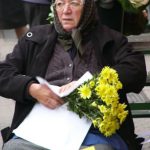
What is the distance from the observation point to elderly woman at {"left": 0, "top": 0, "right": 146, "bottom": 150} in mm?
3186

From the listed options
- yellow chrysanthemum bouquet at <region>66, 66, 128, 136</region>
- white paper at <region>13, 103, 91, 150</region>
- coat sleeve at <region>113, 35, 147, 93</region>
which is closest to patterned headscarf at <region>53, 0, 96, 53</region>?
coat sleeve at <region>113, 35, 147, 93</region>

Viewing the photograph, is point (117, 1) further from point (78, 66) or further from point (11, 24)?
point (11, 24)

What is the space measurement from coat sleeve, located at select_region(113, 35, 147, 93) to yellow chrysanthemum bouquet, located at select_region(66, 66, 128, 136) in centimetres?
13

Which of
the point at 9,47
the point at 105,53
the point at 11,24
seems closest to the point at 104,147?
the point at 105,53

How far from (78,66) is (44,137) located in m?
0.48

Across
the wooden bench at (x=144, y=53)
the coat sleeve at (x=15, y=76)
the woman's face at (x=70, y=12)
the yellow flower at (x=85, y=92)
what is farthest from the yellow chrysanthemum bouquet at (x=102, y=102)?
the wooden bench at (x=144, y=53)

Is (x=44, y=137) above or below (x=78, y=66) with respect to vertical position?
below

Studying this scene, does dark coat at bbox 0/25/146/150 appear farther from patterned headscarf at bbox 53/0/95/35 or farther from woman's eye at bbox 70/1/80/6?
woman's eye at bbox 70/1/80/6

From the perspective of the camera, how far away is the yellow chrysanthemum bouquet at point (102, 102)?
2959 mm

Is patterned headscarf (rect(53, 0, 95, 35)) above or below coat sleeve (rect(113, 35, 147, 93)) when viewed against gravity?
above

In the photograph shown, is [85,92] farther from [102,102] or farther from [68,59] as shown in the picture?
[68,59]

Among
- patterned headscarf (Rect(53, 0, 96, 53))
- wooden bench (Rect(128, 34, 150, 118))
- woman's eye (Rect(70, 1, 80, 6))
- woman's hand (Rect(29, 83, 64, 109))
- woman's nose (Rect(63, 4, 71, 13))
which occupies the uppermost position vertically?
woman's eye (Rect(70, 1, 80, 6))

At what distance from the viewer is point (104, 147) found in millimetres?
3012

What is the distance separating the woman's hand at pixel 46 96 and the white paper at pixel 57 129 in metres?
0.03
